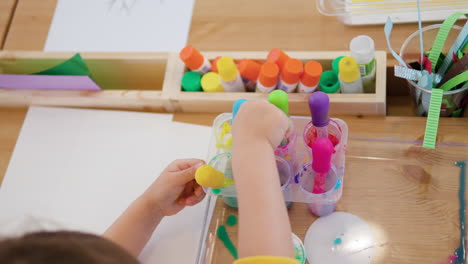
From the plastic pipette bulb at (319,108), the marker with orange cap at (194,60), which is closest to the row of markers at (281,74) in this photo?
the marker with orange cap at (194,60)

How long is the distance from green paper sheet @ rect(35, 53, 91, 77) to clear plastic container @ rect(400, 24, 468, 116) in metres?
0.53

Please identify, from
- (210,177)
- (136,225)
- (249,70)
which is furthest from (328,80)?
(136,225)

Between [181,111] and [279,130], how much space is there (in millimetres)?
289

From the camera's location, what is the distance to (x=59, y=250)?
0.46 metres

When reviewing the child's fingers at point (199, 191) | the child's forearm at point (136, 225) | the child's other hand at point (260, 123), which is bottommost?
the child's forearm at point (136, 225)

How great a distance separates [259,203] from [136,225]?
0.74 feet

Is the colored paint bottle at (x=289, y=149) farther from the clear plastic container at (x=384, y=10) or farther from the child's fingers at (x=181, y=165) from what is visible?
the clear plastic container at (x=384, y=10)

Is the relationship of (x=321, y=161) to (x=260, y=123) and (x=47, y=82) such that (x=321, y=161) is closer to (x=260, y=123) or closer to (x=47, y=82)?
(x=260, y=123)

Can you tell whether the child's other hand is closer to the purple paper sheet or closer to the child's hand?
the child's hand

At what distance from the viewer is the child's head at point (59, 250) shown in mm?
453

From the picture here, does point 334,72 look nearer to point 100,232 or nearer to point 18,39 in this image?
point 100,232

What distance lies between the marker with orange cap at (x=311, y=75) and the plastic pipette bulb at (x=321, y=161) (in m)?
0.15

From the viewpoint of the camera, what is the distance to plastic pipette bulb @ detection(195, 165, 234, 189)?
65cm

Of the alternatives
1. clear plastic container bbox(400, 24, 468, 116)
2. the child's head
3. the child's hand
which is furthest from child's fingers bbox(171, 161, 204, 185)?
clear plastic container bbox(400, 24, 468, 116)
